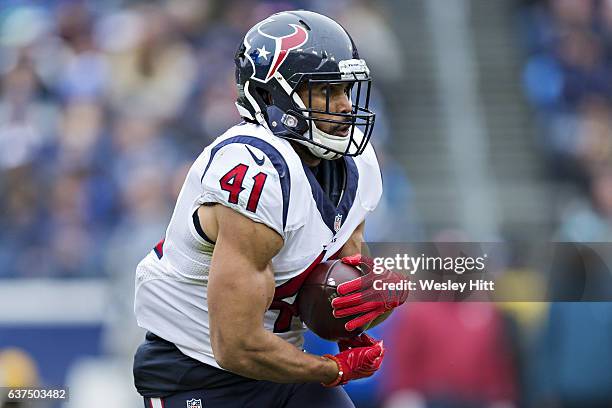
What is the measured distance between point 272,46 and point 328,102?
0.22 m

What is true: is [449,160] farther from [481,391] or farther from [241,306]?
[241,306]

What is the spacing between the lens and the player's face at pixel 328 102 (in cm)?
293

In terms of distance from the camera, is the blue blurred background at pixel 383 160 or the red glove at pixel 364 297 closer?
the red glove at pixel 364 297

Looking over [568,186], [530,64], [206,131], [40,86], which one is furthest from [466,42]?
[40,86]

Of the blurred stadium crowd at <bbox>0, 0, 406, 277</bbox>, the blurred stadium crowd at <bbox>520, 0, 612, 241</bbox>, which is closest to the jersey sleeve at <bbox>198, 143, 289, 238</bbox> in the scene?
the blurred stadium crowd at <bbox>0, 0, 406, 277</bbox>

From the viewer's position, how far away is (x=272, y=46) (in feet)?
9.71

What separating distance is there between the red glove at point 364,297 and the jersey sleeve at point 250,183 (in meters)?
0.26

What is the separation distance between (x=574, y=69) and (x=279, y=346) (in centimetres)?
503

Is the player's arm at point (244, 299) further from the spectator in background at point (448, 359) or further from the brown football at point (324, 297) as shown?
the spectator in background at point (448, 359)

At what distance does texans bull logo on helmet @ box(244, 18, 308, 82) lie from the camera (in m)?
2.94

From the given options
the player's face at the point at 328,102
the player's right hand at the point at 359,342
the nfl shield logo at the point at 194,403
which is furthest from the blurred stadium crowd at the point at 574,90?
the nfl shield logo at the point at 194,403

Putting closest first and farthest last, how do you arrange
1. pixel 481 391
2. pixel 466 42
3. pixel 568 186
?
pixel 481 391 → pixel 568 186 → pixel 466 42

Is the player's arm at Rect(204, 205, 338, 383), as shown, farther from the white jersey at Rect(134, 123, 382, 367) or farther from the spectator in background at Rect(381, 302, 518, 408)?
the spectator in background at Rect(381, 302, 518, 408)

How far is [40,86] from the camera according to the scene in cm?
750
